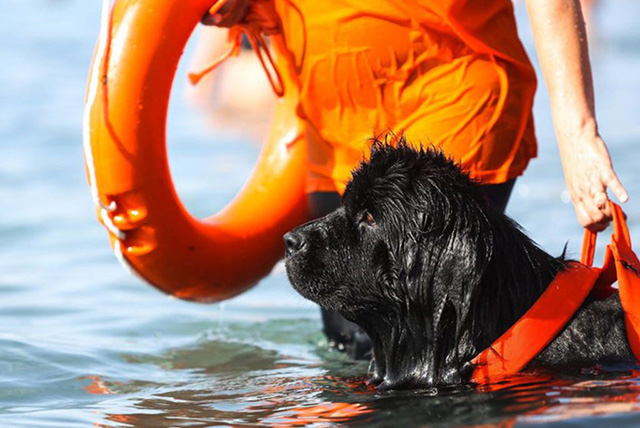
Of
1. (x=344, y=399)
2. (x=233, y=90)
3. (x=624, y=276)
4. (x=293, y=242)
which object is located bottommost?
(x=344, y=399)

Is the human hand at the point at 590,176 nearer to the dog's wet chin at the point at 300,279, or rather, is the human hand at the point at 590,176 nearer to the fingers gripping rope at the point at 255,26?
the dog's wet chin at the point at 300,279

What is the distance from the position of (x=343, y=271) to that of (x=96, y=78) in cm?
142

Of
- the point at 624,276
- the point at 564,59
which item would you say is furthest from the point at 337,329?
the point at 564,59

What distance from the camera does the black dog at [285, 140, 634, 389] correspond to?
3430 millimetres

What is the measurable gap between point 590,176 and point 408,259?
63cm

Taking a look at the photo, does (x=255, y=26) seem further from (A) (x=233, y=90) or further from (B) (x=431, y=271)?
(A) (x=233, y=90)

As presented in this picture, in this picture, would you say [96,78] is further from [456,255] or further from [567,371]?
[567,371]

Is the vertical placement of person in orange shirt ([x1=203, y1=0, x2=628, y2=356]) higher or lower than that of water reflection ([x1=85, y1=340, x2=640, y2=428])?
higher

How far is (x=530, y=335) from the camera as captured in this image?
11.2ft

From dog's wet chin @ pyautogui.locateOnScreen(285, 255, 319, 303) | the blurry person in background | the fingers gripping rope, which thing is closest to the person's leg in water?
the fingers gripping rope

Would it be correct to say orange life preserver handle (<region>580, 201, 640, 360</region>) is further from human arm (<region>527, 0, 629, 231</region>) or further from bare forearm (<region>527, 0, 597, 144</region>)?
bare forearm (<region>527, 0, 597, 144</region>)

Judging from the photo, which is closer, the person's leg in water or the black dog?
the black dog

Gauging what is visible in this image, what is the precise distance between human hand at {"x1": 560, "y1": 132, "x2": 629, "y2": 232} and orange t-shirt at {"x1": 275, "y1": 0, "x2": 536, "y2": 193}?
0.46 m

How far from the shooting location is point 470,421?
10.4 feet
